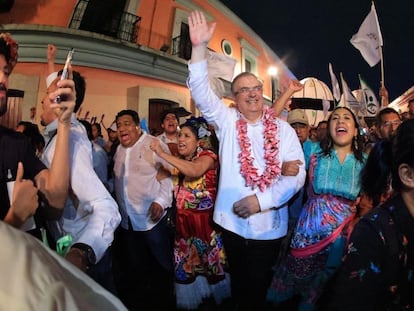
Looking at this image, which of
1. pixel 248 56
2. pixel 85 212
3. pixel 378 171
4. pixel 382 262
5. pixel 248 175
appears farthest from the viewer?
pixel 248 56

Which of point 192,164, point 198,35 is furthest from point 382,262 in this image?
point 192,164

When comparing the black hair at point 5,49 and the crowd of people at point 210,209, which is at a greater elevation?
the black hair at point 5,49

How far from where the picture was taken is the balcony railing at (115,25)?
10125mm

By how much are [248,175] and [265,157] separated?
0.68 ft

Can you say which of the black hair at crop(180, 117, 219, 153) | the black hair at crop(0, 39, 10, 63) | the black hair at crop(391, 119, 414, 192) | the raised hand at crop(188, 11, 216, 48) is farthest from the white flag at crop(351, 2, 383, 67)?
the black hair at crop(0, 39, 10, 63)

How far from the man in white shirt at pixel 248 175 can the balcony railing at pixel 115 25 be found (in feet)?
28.5

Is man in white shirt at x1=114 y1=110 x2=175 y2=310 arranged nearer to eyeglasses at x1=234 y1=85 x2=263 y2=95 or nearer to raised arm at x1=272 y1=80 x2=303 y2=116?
raised arm at x1=272 y1=80 x2=303 y2=116

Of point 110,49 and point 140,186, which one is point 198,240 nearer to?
point 140,186

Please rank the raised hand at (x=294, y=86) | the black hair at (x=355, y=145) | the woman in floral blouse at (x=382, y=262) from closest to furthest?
1. the woman in floral blouse at (x=382, y=262)
2. the black hair at (x=355, y=145)
3. the raised hand at (x=294, y=86)

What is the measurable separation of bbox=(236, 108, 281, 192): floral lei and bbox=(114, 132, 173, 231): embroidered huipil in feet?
4.80

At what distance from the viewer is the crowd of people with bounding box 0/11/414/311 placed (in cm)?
125

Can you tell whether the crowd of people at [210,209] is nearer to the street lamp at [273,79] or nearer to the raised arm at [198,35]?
the raised arm at [198,35]

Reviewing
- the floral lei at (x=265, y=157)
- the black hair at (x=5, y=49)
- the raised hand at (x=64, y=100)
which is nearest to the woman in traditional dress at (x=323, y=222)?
the floral lei at (x=265, y=157)

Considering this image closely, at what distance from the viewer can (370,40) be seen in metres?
6.64
